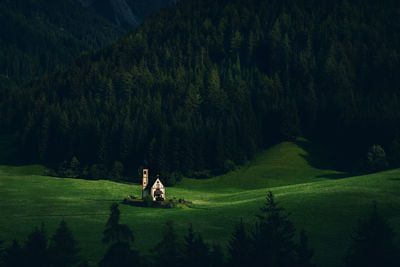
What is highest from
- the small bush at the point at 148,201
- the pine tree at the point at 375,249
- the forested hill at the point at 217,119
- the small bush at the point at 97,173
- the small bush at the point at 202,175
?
the forested hill at the point at 217,119

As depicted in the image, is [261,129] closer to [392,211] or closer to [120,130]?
[120,130]

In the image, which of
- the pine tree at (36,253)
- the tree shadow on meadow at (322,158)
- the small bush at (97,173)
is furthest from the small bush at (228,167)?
the pine tree at (36,253)

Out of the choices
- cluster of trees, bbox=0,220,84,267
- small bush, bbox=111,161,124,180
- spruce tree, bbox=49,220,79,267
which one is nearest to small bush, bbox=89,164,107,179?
small bush, bbox=111,161,124,180

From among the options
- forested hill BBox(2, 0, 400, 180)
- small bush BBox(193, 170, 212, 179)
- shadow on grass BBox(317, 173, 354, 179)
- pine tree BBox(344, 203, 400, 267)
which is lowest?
pine tree BBox(344, 203, 400, 267)

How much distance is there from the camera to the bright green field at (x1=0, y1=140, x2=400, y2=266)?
174 ft

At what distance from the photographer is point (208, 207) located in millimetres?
77625

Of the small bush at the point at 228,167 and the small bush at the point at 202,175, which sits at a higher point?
the small bush at the point at 228,167

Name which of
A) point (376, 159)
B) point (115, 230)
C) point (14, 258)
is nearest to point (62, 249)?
point (14, 258)

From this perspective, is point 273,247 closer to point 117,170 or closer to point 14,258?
point 14,258

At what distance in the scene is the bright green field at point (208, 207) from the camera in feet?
174

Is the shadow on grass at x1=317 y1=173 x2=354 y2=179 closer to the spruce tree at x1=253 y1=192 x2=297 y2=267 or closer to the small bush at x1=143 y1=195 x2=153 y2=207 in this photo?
the small bush at x1=143 y1=195 x2=153 y2=207

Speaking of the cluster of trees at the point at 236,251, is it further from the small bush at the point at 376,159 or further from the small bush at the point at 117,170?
the small bush at the point at 117,170

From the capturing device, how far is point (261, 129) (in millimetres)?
157375

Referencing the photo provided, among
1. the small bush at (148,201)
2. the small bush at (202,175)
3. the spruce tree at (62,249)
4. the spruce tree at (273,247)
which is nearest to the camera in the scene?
the spruce tree at (273,247)
